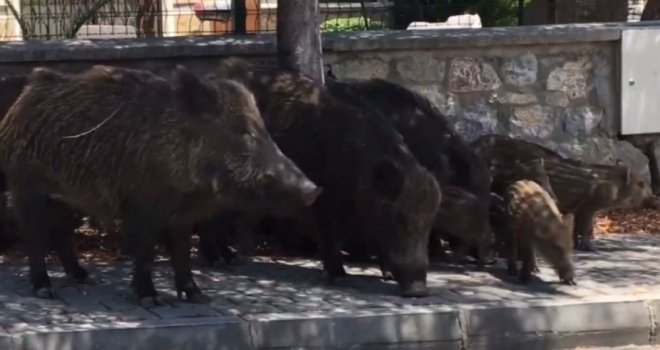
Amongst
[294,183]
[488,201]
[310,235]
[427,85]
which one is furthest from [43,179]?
[427,85]

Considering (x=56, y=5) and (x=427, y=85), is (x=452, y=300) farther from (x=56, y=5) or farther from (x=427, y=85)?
(x=56, y=5)

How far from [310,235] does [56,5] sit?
139 inches

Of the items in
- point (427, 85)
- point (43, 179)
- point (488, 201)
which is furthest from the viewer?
point (427, 85)

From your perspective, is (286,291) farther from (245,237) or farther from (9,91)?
(9,91)

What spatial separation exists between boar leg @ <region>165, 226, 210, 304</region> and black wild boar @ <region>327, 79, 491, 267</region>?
5.04 ft

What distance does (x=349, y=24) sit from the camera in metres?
11.3

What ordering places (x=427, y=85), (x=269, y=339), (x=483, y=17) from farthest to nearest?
(x=483, y=17)
(x=427, y=85)
(x=269, y=339)

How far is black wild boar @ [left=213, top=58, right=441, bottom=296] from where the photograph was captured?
784cm

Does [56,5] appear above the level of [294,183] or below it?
above

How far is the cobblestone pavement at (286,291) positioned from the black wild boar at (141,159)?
0.21 meters

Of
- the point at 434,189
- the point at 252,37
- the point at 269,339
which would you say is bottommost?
the point at 269,339

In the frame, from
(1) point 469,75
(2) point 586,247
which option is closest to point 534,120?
(1) point 469,75

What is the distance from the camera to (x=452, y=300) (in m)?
7.76

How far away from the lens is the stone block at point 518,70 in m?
10.7
